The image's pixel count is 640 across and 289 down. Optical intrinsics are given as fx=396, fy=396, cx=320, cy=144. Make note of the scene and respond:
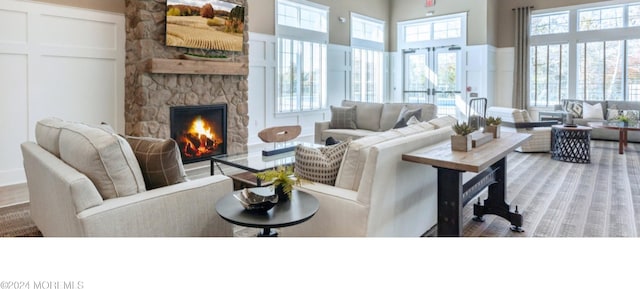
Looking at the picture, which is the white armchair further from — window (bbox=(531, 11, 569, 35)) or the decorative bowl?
the decorative bowl

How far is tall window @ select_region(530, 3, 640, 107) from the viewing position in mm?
8500

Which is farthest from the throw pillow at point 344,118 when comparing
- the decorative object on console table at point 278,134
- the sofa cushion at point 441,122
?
the sofa cushion at point 441,122

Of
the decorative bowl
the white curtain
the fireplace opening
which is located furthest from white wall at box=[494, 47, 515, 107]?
the decorative bowl

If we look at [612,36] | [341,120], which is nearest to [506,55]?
[612,36]

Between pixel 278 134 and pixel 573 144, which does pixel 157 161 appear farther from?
pixel 573 144

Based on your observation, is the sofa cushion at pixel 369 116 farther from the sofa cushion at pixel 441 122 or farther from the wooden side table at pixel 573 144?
the sofa cushion at pixel 441 122

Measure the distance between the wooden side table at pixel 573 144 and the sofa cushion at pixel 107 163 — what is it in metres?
6.21

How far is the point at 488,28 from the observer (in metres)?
9.09

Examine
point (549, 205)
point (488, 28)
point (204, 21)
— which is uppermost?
point (488, 28)

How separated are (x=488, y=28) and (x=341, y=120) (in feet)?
15.9

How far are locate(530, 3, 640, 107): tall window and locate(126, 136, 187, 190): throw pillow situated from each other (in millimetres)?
9543

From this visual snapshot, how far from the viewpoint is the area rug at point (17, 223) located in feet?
10.0
